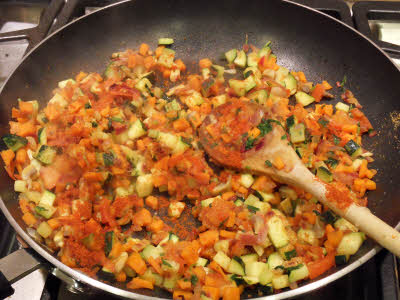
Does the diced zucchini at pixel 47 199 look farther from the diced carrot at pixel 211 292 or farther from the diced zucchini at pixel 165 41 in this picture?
the diced zucchini at pixel 165 41

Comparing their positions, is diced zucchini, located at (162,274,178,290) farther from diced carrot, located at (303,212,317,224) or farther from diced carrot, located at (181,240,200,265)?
diced carrot, located at (303,212,317,224)

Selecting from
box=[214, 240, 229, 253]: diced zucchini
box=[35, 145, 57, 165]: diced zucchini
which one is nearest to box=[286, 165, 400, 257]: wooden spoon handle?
box=[214, 240, 229, 253]: diced zucchini

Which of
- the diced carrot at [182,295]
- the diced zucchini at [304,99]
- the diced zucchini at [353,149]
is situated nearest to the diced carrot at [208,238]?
the diced carrot at [182,295]

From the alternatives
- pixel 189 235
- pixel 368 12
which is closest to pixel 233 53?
pixel 368 12

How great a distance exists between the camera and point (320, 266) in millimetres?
1442

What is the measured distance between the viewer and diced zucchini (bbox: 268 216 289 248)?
5.02ft

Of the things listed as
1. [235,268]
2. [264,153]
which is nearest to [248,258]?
[235,268]

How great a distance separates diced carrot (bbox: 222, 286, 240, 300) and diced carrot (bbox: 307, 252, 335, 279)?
1.04 feet

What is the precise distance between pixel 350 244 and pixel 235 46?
4.72 feet

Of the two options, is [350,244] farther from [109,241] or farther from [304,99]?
[109,241]

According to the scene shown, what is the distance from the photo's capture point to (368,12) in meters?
2.21

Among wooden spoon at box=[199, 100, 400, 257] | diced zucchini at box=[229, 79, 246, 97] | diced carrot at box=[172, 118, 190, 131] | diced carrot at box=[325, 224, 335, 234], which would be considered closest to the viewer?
wooden spoon at box=[199, 100, 400, 257]

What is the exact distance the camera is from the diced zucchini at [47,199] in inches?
64.9

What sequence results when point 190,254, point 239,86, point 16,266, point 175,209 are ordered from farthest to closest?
point 239,86
point 175,209
point 190,254
point 16,266
